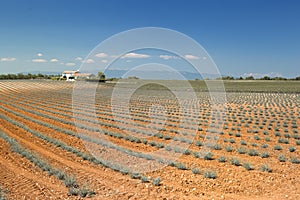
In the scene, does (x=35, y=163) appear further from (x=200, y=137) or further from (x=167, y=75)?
(x=200, y=137)

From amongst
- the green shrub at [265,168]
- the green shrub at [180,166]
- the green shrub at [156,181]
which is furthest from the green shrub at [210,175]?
the green shrub at [265,168]

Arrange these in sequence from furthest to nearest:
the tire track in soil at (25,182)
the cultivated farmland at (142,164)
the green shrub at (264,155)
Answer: the green shrub at (264,155) → the cultivated farmland at (142,164) → the tire track in soil at (25,182)

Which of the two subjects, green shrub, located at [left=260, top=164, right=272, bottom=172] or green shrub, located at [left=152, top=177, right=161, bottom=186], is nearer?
green shrub, located at [left=152, top=177, right=161, bottom=186]

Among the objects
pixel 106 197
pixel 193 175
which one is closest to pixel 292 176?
pixel 193 175

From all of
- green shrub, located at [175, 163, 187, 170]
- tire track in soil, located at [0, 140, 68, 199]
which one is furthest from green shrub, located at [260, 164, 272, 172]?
tire track in soil, located at [0, 140, 68, 199]

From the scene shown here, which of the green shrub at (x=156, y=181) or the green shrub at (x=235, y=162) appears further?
the green shrub at (x=235, y=162)

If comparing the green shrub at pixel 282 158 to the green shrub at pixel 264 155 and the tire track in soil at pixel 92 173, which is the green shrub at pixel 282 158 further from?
the tire track in soil at pixel 92 173

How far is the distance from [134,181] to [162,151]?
10.8 feet

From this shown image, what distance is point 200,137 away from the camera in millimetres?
12906

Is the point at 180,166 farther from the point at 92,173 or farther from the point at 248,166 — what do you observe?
the point at 92,173

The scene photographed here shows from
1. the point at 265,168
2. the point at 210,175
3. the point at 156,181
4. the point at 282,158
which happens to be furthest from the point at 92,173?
the point at 282,158

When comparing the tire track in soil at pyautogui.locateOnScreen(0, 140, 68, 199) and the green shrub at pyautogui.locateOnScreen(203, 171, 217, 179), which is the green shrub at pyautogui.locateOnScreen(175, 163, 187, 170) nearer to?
the green shrub at pyautogui.locateOnScreen(203, 171, 217, 179)

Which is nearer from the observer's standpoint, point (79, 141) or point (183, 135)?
point (79, 141)

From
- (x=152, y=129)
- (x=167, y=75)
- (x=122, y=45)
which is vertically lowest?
(x=152, y=129)
